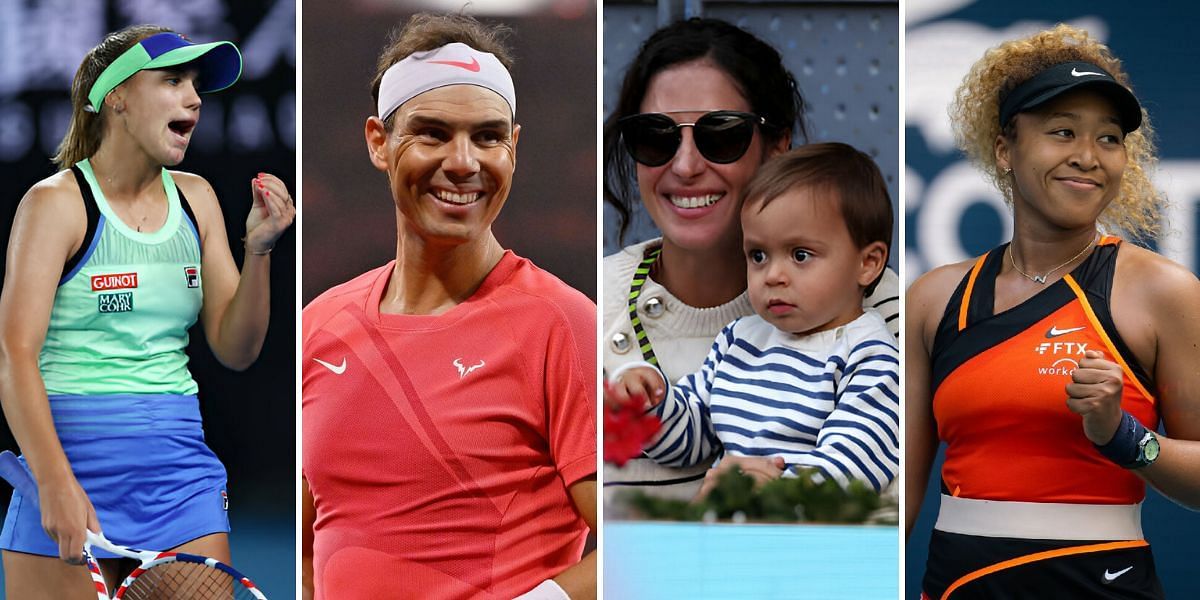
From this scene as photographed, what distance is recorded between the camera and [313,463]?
4492 mm

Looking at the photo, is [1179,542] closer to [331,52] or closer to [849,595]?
[849,595]

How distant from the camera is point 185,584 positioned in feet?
14.3

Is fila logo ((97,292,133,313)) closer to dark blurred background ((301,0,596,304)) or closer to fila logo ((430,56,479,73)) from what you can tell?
dark blurred background ((301,0,596,304))

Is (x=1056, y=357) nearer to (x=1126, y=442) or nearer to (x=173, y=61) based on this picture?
(x=1126, y=442)

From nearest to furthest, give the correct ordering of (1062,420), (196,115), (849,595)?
(1062,420), (849,595), (196,115)

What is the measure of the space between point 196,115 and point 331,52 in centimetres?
54

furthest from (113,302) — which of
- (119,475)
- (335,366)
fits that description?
(335,366)

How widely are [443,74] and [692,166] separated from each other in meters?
0.91

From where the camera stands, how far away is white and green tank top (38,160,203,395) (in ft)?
14.5

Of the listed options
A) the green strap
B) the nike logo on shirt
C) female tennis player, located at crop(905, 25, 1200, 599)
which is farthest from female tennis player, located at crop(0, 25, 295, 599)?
female tennis player, located at crop(905, 25, 1200, 599)

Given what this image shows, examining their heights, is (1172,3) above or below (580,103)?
above

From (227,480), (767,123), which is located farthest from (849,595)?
(227,480)

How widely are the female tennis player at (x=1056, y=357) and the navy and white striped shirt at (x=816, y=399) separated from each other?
114 millimetres

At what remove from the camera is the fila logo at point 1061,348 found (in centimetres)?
402
